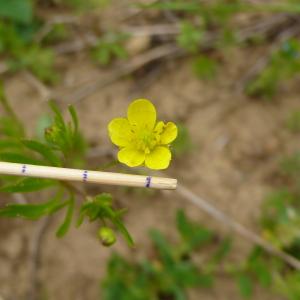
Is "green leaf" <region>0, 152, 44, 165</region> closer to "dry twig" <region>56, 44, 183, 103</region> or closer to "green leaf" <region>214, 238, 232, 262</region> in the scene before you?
"green leaf" <region>214, 238, 232, 262</region>

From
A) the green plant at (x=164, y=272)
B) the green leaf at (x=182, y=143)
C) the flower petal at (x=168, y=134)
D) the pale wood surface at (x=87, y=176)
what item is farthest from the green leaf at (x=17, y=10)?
the pale wood surface at (x=87, y=176)

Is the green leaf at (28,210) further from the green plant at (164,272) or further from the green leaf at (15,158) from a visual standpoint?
the green plant at (164,272)

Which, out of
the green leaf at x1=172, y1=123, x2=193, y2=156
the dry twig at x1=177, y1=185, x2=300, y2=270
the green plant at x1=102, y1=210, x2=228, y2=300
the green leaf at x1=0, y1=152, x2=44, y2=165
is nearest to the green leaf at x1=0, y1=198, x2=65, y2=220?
the green leaf at x1=0, y1=152, x2=44, y2=165

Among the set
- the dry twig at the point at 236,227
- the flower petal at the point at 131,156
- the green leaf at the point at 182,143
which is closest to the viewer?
the flower petal at the point at 131,156

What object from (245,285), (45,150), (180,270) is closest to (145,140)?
(45,150)

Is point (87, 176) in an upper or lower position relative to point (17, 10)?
upper

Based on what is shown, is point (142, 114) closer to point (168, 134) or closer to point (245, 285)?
point (168, 134)
